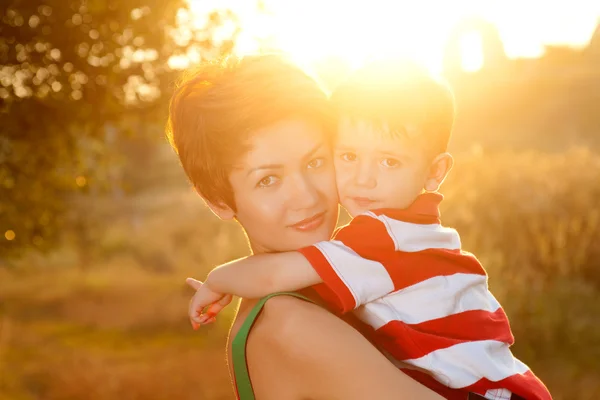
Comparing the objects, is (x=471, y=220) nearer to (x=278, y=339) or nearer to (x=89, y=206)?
(x=278, y=339)

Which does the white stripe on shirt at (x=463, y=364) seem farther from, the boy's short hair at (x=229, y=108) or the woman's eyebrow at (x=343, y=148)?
the boy's short hair at (x=229, y=108)

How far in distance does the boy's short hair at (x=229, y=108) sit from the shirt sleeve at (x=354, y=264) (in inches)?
16.7

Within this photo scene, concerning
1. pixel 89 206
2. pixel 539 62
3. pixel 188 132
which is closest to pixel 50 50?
pixel 188 132

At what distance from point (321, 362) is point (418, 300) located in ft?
1.36

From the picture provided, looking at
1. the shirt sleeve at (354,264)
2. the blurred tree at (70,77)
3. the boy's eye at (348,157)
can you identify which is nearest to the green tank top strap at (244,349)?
the shirt sleeve at (354,264)

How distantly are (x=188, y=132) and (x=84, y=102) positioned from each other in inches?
221

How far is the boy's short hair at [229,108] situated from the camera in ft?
8.80

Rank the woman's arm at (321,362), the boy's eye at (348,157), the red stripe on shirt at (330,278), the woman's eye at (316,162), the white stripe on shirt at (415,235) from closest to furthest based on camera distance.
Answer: the woman's arm at (321,362), the red stripe on shirt at (330,278), the white stripe on shirt at (415,235), the woman's eye at (316,162), the boy's eye at (348,157)

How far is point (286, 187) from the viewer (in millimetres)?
2715

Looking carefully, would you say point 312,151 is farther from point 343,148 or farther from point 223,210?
point 223,210

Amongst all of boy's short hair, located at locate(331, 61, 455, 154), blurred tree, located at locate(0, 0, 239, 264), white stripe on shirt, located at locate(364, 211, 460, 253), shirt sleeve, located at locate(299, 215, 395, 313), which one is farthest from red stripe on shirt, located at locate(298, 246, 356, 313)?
blurred tree, located at locate(0, 0, 239, 264)

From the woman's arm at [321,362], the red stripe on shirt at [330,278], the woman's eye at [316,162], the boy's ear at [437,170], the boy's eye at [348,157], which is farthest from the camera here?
the boy's ear at [437,170]

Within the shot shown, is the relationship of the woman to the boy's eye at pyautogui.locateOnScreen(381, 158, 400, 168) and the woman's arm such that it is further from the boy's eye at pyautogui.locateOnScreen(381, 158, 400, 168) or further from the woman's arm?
the boy's eye at pyautogui.locateOnScreen(381, 158, 400, 168)

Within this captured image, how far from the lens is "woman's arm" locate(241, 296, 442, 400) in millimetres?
2406
